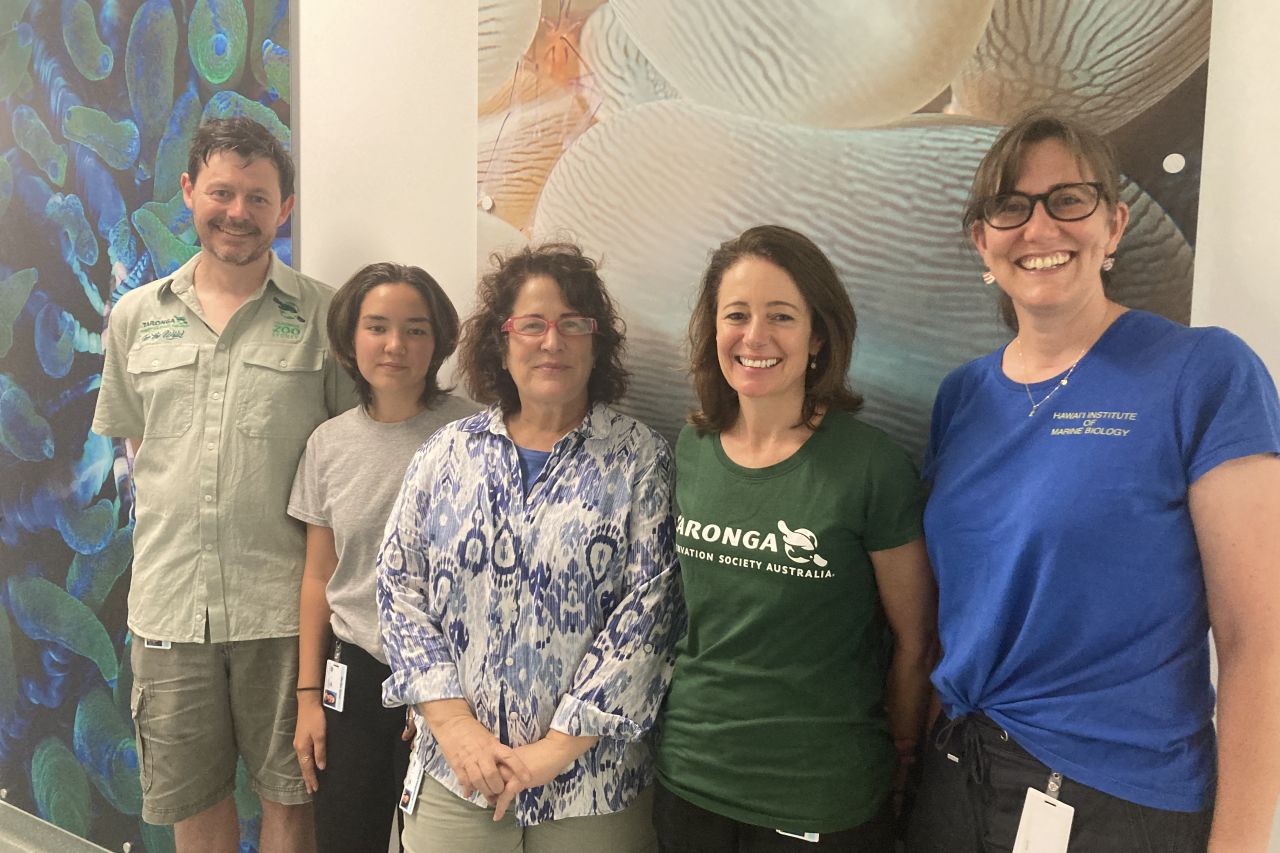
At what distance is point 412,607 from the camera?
65.2 inches

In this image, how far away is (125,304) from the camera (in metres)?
2.30

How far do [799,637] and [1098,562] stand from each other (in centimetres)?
48

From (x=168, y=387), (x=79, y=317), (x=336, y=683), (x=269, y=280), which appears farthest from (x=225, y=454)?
(x=79, y=317)

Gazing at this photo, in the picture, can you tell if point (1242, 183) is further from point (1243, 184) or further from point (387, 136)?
point (387, 136)

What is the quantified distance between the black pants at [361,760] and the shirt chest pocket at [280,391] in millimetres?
610

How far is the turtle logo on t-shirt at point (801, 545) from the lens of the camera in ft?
4.58

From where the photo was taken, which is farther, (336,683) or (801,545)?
(336,683)

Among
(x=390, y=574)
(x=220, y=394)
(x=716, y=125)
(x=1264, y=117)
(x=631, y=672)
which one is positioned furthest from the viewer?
(x=220, y=394)

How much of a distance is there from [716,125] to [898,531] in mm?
1008

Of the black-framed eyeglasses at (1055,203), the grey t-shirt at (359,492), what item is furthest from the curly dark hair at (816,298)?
the grey t-shirt at (359,492)

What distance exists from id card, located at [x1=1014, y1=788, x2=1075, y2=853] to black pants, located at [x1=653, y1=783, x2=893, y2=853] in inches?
11.1

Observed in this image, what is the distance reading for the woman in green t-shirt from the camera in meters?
1.40

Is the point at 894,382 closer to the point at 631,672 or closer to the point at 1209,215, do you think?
the point at 1209,215

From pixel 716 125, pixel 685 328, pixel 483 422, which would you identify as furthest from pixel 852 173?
pixel 483 422
